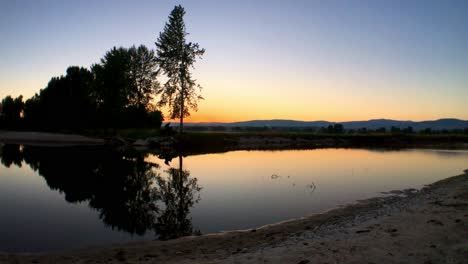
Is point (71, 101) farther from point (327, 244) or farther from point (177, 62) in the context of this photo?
point (327, 244)

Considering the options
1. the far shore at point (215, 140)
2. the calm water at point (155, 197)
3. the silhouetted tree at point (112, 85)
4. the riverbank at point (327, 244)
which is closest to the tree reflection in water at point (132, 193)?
the calm water at point (155, 197)

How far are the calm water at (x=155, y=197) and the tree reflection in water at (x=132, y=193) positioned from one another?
0.13 feet

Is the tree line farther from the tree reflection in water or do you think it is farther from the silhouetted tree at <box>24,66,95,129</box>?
the tree reflection in water

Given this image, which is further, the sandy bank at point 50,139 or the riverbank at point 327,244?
the sandy bank at point 50,139

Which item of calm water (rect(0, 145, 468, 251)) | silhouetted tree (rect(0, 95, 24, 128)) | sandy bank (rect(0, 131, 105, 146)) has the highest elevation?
silhouetted tree (rect(0, 95, 24, 128))

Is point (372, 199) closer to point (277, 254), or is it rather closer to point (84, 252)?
point (277, 254)

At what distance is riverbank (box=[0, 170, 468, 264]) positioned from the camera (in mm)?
7609

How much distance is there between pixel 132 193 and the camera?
18.0 metres

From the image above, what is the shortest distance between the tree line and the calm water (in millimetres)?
29175

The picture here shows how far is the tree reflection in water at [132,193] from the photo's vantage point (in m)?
12.7

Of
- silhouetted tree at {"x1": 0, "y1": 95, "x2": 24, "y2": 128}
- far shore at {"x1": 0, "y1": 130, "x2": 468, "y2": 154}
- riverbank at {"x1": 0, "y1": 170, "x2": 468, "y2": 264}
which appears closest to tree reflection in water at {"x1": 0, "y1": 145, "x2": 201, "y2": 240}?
riverbank at {"x1": 0, "y1": 170, "x2": 468, "y2": 264}

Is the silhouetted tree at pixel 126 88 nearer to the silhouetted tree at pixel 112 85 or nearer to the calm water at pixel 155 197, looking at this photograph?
the silhouetted tree at pixel 112 85

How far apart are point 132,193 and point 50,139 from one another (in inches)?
2113

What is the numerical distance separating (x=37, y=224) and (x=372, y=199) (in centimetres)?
1483
